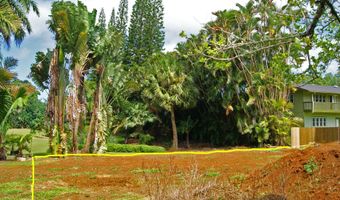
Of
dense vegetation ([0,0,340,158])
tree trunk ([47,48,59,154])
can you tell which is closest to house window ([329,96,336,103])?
dense vegetation ([0,0,340,158])

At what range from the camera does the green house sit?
41375 millimetres

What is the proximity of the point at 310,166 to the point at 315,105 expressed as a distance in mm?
33879

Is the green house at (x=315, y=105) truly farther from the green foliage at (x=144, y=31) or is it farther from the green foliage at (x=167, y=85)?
the green foliage at (x=144, y=31)

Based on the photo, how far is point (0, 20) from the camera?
757 inches

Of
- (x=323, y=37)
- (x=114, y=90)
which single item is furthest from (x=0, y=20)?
(x=323, y=37)

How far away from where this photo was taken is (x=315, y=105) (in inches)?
1630

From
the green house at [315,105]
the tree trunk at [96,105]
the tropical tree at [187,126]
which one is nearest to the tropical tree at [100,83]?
the tree trunk at [96,105]

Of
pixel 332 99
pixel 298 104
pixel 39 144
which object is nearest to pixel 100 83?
pixel 39 144

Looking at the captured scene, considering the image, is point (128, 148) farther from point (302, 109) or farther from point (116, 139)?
point (302, 109)

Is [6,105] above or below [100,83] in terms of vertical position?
below

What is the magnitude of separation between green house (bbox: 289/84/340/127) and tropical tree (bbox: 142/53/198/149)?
12.8m

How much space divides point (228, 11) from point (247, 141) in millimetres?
10699

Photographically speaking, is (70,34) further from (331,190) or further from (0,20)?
(331,190)

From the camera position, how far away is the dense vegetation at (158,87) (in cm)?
2164
